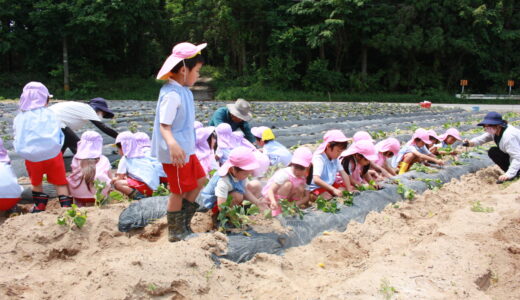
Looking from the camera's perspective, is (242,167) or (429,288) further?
(242,167)

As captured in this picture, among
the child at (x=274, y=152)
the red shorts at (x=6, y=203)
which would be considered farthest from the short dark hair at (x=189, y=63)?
the child at (x=274, y=152)

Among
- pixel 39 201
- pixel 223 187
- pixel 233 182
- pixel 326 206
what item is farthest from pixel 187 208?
pixel 39 201

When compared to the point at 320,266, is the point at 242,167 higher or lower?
higher

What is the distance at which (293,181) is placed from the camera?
446 centimetres

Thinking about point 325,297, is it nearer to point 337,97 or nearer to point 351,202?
point 351,202

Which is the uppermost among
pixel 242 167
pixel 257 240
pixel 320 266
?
pixel 242 167

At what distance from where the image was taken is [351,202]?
430 cm

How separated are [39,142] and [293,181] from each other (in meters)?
2.45

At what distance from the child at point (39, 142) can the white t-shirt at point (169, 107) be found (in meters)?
1.70

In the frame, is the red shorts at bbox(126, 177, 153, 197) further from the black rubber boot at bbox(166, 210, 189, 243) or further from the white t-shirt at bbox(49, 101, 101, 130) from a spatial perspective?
the black rubber boot at bbox(166, 210, 189, 243)

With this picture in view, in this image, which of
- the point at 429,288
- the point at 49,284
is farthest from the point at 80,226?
the point at 429,288

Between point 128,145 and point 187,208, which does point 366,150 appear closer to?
point 187,208

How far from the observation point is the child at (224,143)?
18.5 feet

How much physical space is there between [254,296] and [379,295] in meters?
0.77
